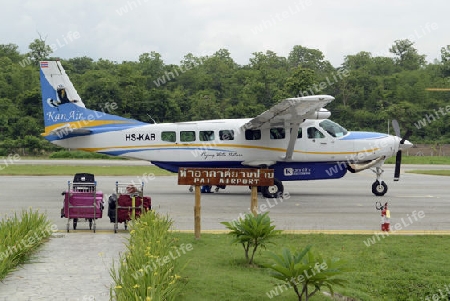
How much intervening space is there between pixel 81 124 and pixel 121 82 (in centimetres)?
4268

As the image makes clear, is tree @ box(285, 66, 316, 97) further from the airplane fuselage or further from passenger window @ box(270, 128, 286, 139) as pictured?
passenger window @ box(270, 128, 286, 139)

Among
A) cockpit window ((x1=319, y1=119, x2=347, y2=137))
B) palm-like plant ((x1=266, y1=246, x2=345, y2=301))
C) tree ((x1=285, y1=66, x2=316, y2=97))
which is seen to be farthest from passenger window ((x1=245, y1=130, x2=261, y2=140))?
tree ((x1=285, y1=66, x2=316, y2=97))

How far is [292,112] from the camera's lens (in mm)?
22875

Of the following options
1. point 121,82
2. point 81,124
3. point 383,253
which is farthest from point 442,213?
point 121,82

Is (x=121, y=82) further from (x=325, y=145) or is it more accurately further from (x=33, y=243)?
(x=33, y=243)

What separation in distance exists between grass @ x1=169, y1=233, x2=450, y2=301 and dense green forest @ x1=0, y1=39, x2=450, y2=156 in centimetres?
4134

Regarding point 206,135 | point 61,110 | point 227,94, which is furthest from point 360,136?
point 227,94

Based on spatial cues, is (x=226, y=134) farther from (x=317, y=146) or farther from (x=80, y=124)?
(x=80, y=124)

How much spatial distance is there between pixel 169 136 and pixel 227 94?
191 feet

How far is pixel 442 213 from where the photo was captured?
20.0 metres

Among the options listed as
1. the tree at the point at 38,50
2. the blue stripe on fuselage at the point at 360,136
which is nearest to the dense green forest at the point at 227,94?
the tree at the point at 38,50

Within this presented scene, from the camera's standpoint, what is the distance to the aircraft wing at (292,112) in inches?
837

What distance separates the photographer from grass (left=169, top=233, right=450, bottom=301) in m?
9.75

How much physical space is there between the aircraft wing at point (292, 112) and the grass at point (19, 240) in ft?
33.5
